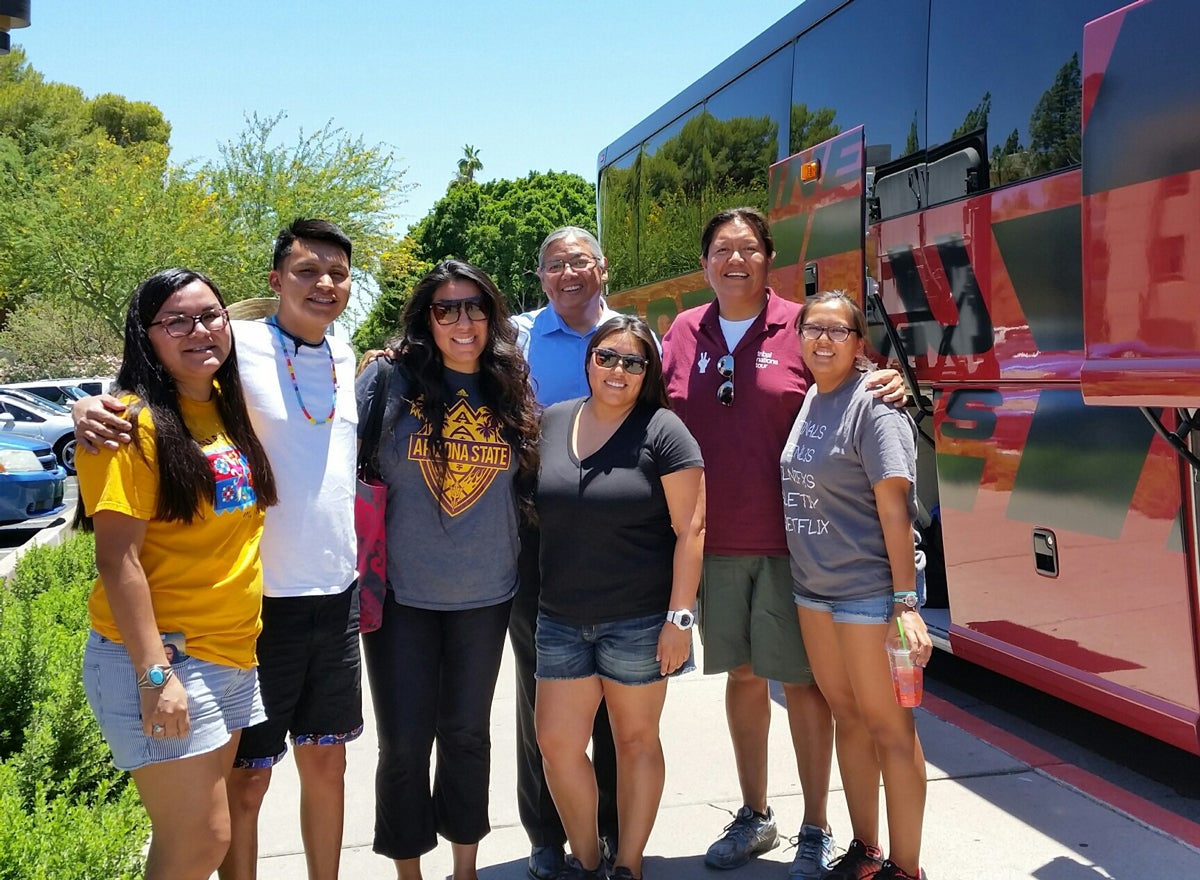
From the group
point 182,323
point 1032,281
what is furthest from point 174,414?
point 1032,281

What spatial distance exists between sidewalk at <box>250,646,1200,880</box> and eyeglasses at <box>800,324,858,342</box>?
1769 millimetres

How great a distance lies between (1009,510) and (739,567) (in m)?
1.51

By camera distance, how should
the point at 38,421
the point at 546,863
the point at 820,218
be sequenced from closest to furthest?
the point at 546,863
the point at 820,218
the point at 38,421

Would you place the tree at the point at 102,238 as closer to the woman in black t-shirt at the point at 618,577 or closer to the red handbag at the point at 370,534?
the red handbag at the point at 370,534

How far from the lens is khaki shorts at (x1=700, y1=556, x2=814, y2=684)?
136 inches

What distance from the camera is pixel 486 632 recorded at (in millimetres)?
3188

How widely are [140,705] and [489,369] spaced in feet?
4.60

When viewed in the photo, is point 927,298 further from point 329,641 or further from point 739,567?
point 329,641

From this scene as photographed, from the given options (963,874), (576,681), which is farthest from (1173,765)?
(576,681)

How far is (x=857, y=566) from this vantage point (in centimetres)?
310

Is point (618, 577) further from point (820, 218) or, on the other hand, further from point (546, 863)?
point (820, 218)

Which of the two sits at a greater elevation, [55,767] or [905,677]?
[905,677]

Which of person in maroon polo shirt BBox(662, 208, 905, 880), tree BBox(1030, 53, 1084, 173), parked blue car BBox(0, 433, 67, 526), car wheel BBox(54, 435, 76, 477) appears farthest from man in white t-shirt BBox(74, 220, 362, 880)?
car wheel BBox(54, 435, 76, 477)

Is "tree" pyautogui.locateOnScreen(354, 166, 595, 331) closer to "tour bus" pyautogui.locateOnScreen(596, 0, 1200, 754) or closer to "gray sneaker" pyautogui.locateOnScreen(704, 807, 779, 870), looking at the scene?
"tour bus" pyautogui.locateOnScreen(596, 0, 1200, 754)
